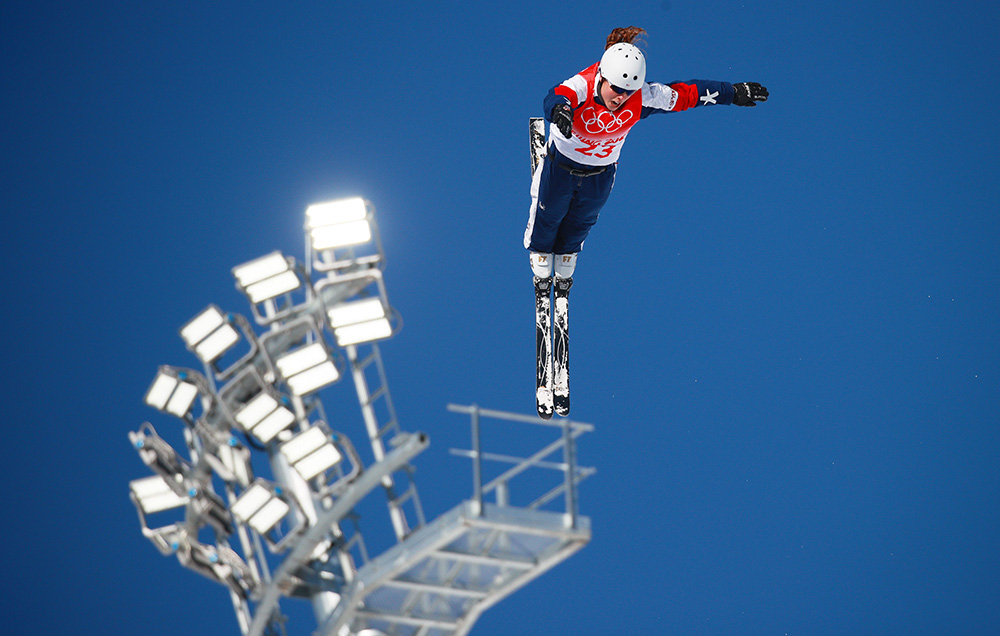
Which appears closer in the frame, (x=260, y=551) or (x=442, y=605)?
(x=442, y=605)

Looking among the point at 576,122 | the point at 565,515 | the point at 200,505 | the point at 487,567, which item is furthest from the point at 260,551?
the point at 576,122

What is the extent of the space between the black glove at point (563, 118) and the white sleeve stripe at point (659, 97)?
809 millimetres

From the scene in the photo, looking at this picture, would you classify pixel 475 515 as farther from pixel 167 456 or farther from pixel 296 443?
pixel 167 456

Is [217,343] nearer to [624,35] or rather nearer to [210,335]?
[210,335]

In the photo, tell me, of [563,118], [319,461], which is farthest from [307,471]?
[563,118]

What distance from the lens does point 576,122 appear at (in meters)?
10.3

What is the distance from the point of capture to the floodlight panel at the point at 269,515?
40.5ft

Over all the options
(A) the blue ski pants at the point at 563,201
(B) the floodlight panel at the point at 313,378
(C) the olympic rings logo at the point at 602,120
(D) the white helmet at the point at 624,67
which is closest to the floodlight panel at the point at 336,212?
(B) the floodlight panel at the point at 313,378

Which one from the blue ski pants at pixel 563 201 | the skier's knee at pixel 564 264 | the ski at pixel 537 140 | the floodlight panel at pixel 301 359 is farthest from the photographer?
the floodlight panel at pixel 301 359

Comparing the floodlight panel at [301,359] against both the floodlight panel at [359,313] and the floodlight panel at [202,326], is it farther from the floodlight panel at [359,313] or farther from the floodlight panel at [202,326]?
the floodlight panel at [202,326]

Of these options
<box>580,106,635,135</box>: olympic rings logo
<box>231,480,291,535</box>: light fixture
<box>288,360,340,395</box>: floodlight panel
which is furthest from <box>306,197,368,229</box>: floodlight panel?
<box>580,106,635,135</box>: olympic rings logo

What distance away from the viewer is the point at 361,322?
12.8 metres

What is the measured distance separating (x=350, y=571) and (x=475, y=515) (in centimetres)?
244

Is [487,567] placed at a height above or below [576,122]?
below
